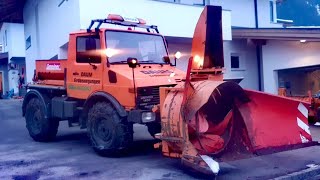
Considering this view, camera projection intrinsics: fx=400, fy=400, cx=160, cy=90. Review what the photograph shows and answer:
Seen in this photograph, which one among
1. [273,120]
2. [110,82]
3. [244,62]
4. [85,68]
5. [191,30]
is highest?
[191,30]

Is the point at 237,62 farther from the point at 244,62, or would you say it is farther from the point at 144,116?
the point at 144,116

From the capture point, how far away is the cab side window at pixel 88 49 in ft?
27.0

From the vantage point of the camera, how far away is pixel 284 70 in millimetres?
Result: 17766

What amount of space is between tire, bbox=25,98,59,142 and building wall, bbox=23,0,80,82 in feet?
11.3

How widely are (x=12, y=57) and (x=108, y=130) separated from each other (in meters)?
26.9

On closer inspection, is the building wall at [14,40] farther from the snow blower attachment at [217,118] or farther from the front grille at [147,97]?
the snow blower attachment at [217,118]

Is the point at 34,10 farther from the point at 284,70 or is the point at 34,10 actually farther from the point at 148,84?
the point at 148,84

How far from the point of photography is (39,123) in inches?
398

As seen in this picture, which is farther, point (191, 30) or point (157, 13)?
point (191, 30)

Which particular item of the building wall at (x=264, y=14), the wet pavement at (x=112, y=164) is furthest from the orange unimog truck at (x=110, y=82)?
the building wall at (x=264, y=14)

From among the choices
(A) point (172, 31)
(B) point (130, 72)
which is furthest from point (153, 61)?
(A) point (172, 31)

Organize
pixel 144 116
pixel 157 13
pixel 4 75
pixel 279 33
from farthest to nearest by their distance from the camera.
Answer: pixel 4 75 → pixel 279 33 → pixel 157 13 → pixel 144 116

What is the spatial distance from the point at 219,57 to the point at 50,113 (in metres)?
4.46

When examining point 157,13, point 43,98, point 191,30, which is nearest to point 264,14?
point 191,30
